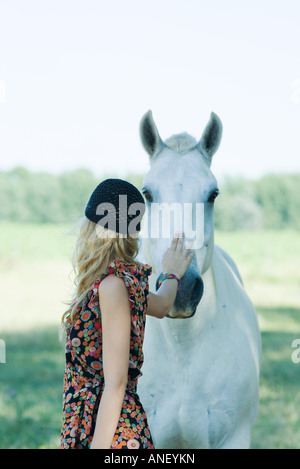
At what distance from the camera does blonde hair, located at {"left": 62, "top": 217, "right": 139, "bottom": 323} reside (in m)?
2.10

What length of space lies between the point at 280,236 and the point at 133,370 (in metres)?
24.4

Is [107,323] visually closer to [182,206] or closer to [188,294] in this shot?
[188,294]

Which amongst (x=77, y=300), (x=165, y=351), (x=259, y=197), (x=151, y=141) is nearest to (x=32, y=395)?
(x=165, y=351)

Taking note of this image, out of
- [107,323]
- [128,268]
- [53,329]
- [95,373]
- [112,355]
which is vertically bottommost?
[53,329]

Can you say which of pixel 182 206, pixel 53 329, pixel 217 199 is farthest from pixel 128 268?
pixel 217 199

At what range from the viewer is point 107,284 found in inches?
79.0

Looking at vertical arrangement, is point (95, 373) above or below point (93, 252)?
below

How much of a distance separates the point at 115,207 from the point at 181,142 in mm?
979

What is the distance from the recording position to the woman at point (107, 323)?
1.96m

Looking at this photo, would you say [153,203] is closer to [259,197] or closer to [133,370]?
[133,370]

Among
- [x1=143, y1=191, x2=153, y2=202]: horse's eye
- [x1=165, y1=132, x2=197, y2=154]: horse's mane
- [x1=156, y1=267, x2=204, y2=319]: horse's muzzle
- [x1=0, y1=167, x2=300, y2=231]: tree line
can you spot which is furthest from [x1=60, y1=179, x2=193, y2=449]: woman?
[x1=0, y1=167, x2=300, y2=231]: tree line

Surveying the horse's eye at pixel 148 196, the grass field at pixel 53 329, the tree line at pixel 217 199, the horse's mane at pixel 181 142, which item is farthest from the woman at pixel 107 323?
the tree line at pixel 217 199

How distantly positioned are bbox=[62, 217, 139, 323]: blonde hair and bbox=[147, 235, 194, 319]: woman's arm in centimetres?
22

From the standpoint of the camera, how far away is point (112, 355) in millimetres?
A: 1940
